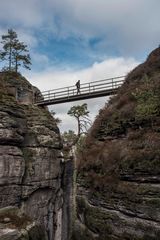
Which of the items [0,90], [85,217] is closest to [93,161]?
[85,217]

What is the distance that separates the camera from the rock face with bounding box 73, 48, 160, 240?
478 inches

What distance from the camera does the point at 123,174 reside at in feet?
44.7

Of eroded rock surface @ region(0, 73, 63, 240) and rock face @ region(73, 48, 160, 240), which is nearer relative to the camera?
rock face @ region(73, 48, 160, 240)

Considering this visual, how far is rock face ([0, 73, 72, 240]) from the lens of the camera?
1216 inches

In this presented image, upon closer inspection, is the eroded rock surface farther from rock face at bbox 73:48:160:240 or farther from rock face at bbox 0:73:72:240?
rock face at bbox 73:48:160:240

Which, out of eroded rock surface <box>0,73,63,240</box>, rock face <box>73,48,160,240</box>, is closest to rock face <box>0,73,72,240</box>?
eroded rock surface <box>0,73,63,240</box>

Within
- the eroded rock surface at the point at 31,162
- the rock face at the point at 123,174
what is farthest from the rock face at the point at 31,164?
the rock face at the point at 123,174

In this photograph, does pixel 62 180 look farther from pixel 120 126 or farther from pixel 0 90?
pixel 120 126

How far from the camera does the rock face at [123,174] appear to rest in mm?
12133

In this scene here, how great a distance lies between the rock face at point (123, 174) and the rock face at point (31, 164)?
15080 mm

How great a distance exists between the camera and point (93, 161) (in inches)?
634

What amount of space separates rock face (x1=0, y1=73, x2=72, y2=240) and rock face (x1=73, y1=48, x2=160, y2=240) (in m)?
15.1

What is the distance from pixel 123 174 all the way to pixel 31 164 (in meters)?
22.1

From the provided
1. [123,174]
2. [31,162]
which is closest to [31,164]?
[31,162]
